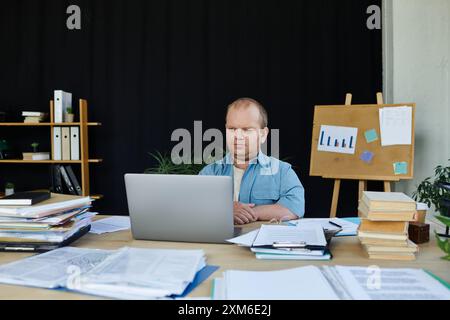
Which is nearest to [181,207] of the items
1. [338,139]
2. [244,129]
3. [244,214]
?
[244,214]

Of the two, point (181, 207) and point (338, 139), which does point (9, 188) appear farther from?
point (181, 207)

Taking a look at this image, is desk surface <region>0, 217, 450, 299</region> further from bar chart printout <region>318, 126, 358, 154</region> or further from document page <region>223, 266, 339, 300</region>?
bar chart printout <region>318, 126, 358, 154</region>

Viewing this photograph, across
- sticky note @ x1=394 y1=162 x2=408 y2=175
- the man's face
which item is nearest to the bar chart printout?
sticky note @ x1=394 y1=162 x2=408 y2=175

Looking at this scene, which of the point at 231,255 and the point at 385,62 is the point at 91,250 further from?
the point at 385,62

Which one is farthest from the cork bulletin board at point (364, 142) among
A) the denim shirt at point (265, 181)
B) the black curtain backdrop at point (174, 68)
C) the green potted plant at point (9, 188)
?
the green potted plant at point (9, 188)

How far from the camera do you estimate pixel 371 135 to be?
2949mm

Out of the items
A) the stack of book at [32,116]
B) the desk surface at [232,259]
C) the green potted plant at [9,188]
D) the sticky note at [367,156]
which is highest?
the stack of book at [32,116]

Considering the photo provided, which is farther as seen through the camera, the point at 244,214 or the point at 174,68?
the point at 174,68

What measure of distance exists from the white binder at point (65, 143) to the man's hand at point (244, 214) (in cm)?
254

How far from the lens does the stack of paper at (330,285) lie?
74cm

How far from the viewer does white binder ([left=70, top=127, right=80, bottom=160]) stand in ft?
11.9

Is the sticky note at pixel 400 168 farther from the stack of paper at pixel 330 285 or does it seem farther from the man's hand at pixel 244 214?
the stack of paper at pixel 330 285

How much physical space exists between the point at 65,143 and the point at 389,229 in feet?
10.6

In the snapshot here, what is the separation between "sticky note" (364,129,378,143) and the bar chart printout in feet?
0.26
